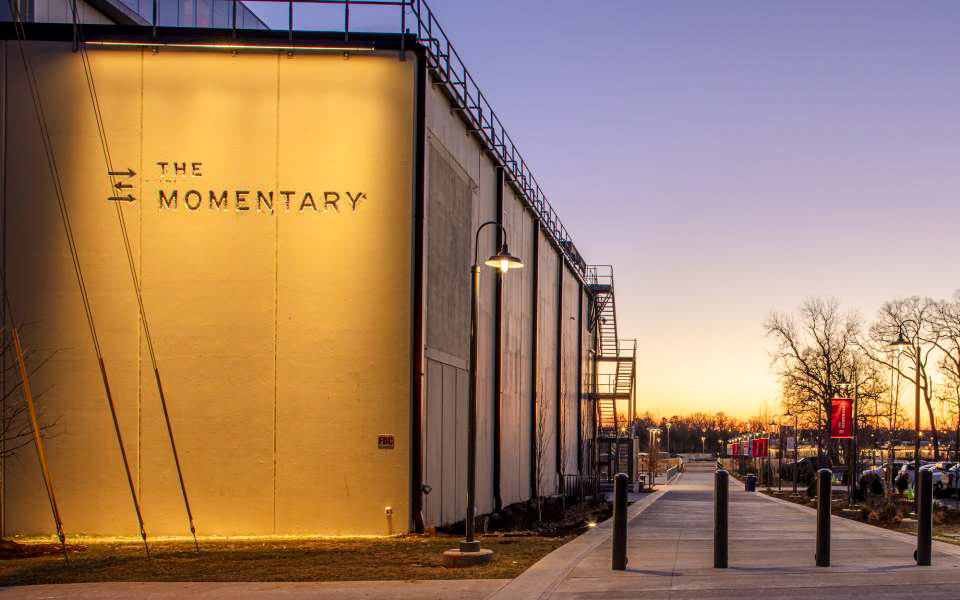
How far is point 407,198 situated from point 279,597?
35.1 ft

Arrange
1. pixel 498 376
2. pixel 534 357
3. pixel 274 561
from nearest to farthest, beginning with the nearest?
1. pixel 274 561
2. pixel 498 376
3. pixel 534 357

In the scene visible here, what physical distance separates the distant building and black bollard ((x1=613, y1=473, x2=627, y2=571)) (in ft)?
25.8

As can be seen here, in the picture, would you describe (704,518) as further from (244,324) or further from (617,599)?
(617,599)

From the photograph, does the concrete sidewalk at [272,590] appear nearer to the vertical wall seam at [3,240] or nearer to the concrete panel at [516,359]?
the vertical wall seam at [3,240]

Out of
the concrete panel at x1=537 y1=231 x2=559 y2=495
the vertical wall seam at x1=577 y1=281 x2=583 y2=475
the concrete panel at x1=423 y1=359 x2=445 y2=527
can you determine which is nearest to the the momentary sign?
the concrete panel at x1=423 y1=359 x2=445 y2=527

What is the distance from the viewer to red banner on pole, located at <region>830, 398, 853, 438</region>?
3152cm

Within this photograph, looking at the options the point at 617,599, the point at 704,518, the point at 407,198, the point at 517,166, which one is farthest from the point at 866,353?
the point at 617,599

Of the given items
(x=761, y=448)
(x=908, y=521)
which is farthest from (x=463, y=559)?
(x=761, y=448)

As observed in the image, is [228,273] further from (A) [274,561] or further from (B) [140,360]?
(A) [274,561]

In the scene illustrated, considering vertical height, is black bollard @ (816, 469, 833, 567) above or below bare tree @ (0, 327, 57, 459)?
below

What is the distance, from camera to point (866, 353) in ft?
242

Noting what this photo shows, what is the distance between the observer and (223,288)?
2048 centimetres

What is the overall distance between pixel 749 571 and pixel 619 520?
1.81m

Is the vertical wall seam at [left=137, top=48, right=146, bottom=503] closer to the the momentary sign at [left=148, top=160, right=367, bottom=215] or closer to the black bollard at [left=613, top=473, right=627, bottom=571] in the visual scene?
the the momentary sign at [left=148, top=160, right=367, bottom=215]
